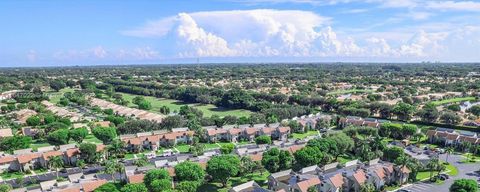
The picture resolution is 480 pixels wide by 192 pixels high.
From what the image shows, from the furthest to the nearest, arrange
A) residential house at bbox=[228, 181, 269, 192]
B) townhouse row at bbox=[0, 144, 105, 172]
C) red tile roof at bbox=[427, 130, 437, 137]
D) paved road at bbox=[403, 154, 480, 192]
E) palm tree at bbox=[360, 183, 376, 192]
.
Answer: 1. red tile roof at bbox=[427, 130, 437, 137]
2. townhouse row at bbox=[0, 144, 105, 172]
3. paved road at bbox=[403, 154, 480, 192]
4. palm tree at bbox=[360, 183, 376, 192]
5. residential house at bbox=[228, 181, 269, 192]

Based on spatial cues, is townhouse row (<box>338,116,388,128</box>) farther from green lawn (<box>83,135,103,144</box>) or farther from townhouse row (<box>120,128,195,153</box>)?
green lawn (<box>83,135,103,144</box>)

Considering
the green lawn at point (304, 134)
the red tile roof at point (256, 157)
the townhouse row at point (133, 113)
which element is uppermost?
the red tile roof at point (256, 157)

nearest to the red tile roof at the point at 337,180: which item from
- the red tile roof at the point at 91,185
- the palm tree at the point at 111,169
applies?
the red tile roof at the point at 91,185

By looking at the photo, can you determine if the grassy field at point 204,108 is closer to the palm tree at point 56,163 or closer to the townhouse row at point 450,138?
the townhouse row at point 450,138

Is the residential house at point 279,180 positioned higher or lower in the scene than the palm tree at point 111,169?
lower

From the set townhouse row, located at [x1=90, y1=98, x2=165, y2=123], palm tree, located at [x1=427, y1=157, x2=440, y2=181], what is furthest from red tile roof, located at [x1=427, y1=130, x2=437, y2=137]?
townhouse row, located at [x1=90, y1=98, x2=165, y2=123]

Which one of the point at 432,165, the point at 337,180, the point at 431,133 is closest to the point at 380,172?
the point at 337,180

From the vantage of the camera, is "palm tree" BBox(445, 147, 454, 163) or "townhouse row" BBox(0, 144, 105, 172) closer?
"townhouse row" BBox(0, 144, 105, 172)
